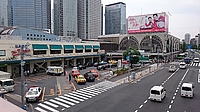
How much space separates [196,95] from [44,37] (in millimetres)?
44077

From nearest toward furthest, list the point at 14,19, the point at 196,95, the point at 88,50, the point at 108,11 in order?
the point at 196,95 → the point at 88,50 → the point at 14,19 → the point at 108,11

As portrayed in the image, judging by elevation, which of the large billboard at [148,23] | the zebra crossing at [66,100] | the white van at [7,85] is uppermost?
the large billboard at [148,23]

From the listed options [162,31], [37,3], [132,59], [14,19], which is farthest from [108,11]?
[132,59]

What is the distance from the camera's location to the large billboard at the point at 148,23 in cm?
6791

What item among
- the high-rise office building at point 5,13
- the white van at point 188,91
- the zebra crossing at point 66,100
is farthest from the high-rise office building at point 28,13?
the white van at point 188,91

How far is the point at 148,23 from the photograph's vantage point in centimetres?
7112

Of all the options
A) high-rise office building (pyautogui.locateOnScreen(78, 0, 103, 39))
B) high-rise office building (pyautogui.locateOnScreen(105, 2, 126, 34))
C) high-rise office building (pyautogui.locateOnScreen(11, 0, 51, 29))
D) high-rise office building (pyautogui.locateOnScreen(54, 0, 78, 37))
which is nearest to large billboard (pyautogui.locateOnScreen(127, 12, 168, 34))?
high-rise office building (pyautogui.locateOnScreen(54, 0, 78, 37))

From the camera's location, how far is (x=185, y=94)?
19.4 metres

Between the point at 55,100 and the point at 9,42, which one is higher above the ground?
the point at 9,42

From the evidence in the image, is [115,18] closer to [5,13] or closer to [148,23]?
[5,13]

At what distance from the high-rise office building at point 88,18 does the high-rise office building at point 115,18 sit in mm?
23186

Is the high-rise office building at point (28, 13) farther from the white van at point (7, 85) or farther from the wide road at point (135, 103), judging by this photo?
the wide road at point (135, 103)

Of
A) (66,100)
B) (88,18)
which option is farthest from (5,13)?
(66,100)

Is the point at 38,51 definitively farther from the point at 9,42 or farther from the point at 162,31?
the point at 162,31
